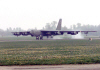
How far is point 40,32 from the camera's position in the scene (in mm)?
54281

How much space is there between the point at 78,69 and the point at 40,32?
44.1 m

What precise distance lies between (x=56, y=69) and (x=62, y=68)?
1.51 ft

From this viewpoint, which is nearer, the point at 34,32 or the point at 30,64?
the point at 30,64

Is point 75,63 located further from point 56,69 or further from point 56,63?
point 56,69

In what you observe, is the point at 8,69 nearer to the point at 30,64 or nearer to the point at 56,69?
the point at 30,64

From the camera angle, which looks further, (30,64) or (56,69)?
(30,64)

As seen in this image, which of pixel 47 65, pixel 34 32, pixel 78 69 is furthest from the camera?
pixel 34 32

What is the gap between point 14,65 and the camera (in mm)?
12023

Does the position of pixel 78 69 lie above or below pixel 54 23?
below

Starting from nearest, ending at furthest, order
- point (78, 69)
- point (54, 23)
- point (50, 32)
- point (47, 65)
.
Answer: point (78, 69) < point (47, 65) < point (50, 32) < point (54, 23)

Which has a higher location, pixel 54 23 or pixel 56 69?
pixel 54 23

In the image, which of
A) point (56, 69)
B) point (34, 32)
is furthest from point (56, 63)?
point (34, 32)

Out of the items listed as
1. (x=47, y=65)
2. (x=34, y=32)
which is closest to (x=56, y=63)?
(x=47, y=65)

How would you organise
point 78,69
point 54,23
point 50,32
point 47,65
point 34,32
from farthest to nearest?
point 54,23
point 50,32
point 34,32
point 47,65
point 78,69
